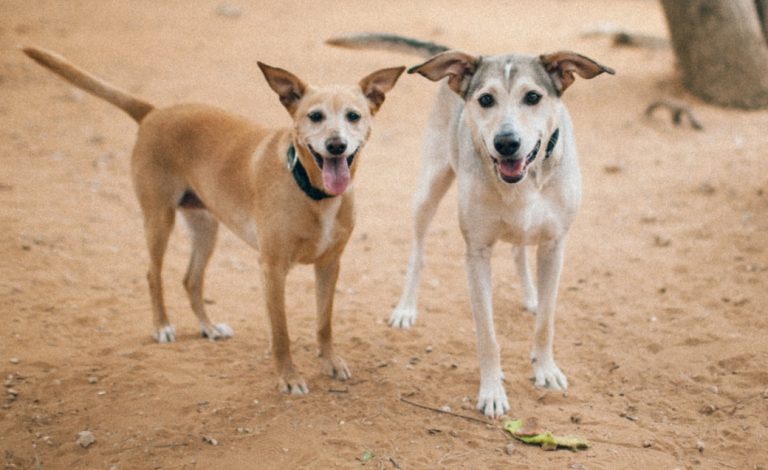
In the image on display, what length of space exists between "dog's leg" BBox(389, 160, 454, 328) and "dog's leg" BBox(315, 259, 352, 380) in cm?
82

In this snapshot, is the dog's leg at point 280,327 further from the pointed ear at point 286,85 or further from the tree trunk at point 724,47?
the tree trunk at point 724,47

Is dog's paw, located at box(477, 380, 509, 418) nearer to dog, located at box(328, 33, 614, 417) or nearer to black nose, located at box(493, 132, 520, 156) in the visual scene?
dog, located at box(328, 33, 614, 417)

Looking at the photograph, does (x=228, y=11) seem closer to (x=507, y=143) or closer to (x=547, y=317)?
(x=547, y=317)

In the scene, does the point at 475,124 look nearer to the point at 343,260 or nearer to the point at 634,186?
the point at 343,260

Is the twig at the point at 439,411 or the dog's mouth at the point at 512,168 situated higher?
the dog's mouth at the point at 512,168

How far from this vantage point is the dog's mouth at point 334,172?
150 inches

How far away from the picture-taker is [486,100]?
3822 mm

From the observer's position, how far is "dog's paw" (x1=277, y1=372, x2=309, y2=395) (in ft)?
13.7

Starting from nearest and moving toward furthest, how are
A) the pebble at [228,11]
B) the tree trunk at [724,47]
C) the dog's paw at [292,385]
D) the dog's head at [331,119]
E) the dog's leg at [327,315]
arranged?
the dog's head at [331,119] < the dog's paw at [292,385] < the dog's leg at [327,315] < the tree trunk at [724,47] < the pebble at [228,11]

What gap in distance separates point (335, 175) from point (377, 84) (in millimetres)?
642

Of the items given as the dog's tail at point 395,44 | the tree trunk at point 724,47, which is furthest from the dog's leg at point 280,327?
the tree trunk at point 724,47

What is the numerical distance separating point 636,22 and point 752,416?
12813 millimetres

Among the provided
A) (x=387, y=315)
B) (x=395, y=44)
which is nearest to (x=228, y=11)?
(x=395, y=44)

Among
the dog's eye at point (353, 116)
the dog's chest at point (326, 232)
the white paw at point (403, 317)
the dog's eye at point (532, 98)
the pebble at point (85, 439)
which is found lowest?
the white paw at point (403, 317)
